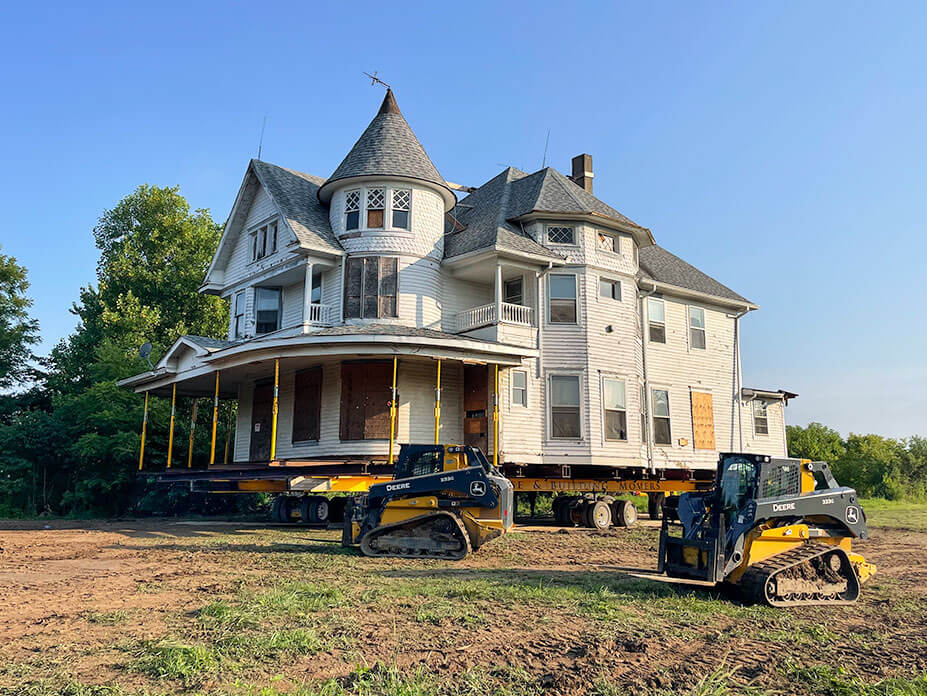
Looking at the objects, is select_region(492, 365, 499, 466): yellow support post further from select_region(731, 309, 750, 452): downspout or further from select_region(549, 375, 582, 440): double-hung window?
select_region(731, 309, 750, 452): downspout

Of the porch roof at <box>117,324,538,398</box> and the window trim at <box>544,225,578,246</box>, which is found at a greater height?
the window trim at <box>544,225,578,246</box>

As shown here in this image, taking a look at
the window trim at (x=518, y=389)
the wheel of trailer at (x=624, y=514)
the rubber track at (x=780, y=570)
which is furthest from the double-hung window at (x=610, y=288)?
the rubber track at (x=780, y=570)

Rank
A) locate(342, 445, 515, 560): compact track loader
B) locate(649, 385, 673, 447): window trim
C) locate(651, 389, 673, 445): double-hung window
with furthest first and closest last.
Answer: locate(651, 389, 673, 445): double-hung window, locate(649, 385, 673, 447): window trim, locate(342, 445, 515, 560): compact track loader

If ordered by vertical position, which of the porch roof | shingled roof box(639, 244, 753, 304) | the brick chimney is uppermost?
the brick chimney

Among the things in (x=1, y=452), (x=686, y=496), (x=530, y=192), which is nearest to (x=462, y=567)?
(x=686, y=496)

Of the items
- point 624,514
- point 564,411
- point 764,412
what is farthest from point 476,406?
point 764,412

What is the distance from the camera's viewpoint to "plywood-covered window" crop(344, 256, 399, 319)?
22688 mm

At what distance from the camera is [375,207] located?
76.7 ft

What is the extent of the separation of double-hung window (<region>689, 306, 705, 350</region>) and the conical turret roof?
10276mm

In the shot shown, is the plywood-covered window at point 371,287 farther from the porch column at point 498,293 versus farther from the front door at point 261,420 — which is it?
the front door at point 261,420

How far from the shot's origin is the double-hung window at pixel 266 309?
84.0 feet

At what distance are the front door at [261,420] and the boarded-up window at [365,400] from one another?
4.46m

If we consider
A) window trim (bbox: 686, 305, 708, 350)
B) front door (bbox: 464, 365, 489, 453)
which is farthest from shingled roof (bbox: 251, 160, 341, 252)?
window trim (bbox: 686, 305, 708, 350)

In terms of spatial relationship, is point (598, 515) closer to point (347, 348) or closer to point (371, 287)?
point (347, 348)
